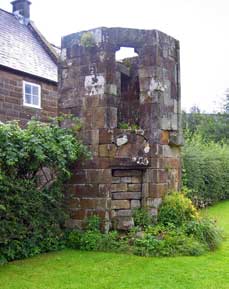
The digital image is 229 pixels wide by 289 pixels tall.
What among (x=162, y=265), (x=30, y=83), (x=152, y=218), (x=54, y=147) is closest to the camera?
(x=162, y=265)

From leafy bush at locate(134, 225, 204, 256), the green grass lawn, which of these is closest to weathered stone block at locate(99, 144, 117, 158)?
leafy bush at locate(134, 225, 204, 256)

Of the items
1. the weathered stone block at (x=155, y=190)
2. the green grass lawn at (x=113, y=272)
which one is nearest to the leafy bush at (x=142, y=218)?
the weathered stone block at (x=155, y=190)

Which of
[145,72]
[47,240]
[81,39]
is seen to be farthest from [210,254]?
[81,39]

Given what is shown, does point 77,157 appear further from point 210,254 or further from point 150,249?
point 210,254

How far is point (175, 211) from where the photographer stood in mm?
7934

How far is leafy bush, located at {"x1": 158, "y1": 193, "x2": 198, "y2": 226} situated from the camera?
789cm

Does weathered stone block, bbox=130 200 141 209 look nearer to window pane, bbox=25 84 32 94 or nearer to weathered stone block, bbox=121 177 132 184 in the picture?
weathered stone block, bbox=121 177 132 184

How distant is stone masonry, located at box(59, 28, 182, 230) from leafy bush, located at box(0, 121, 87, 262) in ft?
1.50

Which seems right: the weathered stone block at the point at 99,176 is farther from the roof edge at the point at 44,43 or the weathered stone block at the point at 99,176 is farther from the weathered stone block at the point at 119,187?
the roof edge at the point at 44,43

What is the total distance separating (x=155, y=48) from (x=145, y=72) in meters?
0.55

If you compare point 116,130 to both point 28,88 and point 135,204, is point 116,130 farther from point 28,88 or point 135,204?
point 28,88

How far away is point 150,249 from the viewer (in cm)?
704

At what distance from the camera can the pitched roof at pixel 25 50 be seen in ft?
48.8

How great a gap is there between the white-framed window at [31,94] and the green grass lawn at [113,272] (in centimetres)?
926
